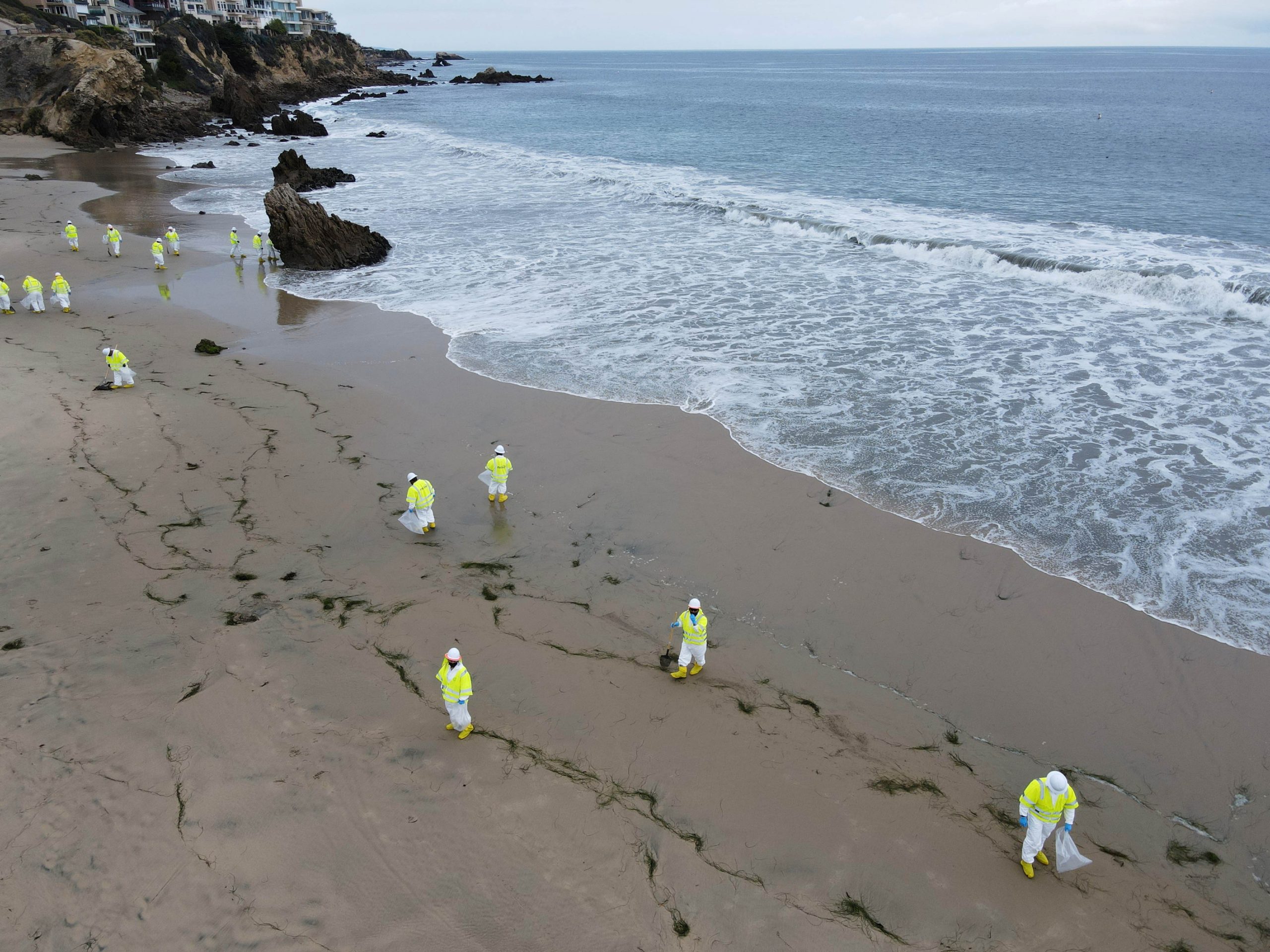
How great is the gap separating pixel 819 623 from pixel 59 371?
48.9 feet

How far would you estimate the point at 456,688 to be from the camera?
6867mm

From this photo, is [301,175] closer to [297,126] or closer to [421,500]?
Result: [297,126]

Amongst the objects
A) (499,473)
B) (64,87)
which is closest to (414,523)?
(499,473)

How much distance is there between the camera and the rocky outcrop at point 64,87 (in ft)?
147

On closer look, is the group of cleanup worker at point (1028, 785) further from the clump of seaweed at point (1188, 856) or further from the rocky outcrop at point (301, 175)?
the rocky outcrop at point (301, 175)

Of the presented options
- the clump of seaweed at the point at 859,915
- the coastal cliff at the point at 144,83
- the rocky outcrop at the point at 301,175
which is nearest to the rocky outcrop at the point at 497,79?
the coastal cliff at the point at 144,83

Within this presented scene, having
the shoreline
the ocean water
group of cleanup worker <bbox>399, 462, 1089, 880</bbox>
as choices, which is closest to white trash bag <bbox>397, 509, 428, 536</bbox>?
group of cleanup worker <bbox>399, 462, 1089, 880</bbox>

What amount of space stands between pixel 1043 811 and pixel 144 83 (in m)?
71.7

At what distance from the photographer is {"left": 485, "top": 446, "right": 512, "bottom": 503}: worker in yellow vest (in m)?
10.5

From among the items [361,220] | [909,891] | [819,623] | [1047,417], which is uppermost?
[361,220]

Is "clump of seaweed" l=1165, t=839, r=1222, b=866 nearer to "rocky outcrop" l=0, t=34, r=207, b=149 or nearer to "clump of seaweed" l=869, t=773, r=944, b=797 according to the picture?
"clump of seaweed" l=869, t=773, r=944, b=797

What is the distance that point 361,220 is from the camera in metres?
28.6

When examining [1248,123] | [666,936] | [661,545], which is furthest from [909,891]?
[1248,123]

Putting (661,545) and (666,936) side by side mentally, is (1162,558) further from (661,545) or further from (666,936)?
(666,936)
